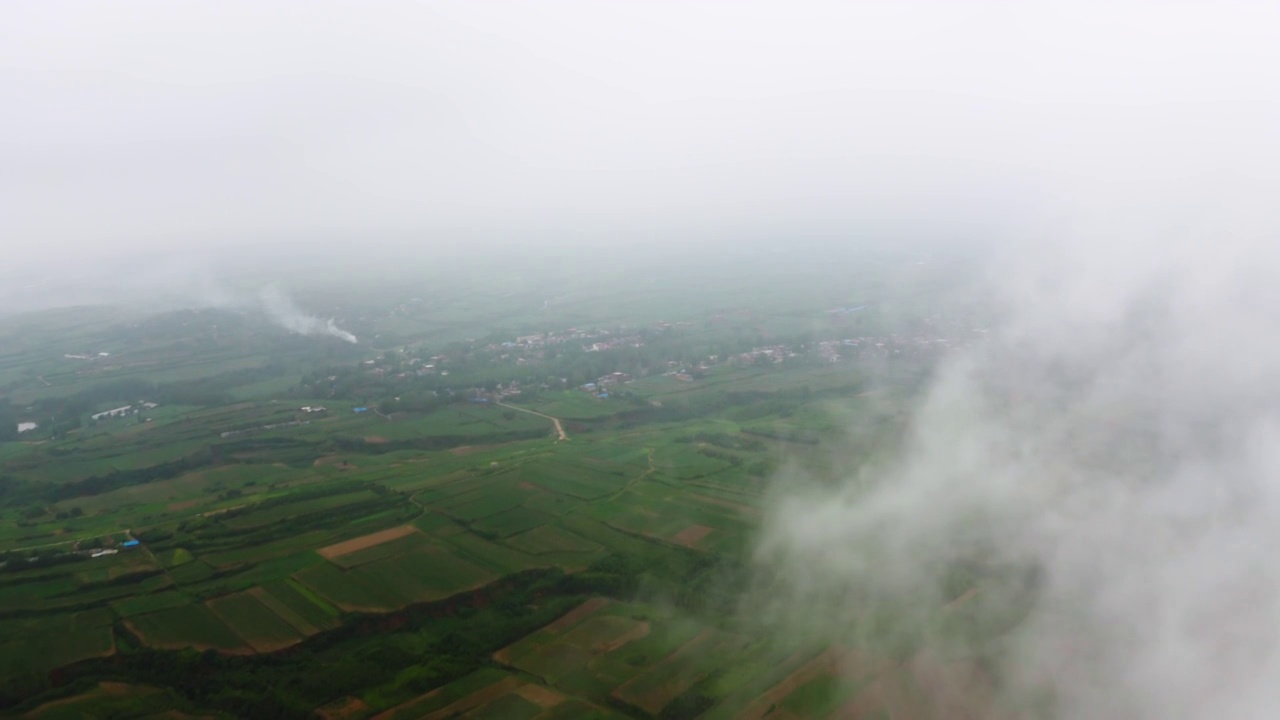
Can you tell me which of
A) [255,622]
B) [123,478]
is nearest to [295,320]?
[123,478]

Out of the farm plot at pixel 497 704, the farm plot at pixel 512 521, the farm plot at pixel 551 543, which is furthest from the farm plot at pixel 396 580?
the farm plot at pixel 497 704

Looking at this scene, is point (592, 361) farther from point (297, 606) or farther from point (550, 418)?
point (297, 606)

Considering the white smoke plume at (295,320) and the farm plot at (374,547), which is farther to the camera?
the white smoke plume at (295,320)

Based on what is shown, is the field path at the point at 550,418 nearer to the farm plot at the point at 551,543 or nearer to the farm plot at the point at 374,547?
the farm plot at the point at 551,543

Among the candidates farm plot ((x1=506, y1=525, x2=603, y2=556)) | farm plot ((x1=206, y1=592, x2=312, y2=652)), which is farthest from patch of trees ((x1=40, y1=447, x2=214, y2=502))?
farm plot ((x1=506, y1=525, x2=603, y2=556))

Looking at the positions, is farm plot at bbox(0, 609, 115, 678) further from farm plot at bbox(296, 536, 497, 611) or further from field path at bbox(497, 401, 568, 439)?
field path at bbox(497, 401, 568, 439)

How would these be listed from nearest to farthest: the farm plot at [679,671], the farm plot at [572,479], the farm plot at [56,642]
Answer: the farm plot at [679,671]
the farm plot at [56,642]
the farm plot at [572,479]
